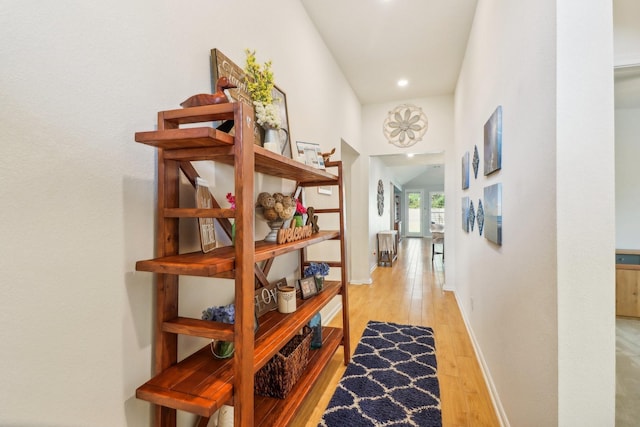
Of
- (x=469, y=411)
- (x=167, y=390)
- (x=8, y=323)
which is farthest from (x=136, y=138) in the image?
(x=469, y=411)

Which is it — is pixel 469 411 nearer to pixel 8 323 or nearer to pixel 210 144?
pixel 210 144

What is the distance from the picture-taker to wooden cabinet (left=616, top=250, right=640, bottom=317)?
116 inches

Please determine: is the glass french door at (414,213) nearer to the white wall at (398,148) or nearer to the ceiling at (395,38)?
the white wall at (398,148)

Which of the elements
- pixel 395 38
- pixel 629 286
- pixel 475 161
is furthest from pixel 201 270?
pixel 629 286

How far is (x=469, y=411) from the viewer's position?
1784 mm

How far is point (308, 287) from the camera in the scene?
6.73 feet

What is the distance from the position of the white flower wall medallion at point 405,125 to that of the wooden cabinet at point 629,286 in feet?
9.24

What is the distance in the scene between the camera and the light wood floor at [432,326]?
5.87ft

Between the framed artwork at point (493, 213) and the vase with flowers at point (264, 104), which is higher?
the vase with flowers at point (264, 104)

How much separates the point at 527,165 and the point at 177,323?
157cm

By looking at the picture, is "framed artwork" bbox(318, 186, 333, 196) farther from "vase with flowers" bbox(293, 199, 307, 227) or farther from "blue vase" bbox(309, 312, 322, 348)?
"blue vase" bbox(309, 312, 322, 348)

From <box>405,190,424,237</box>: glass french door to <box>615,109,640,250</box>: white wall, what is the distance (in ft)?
32.0

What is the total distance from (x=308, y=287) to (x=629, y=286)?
337 centimetres

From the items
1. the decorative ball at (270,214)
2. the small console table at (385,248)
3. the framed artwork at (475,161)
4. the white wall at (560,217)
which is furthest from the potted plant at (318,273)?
the small console table at (385,248)
